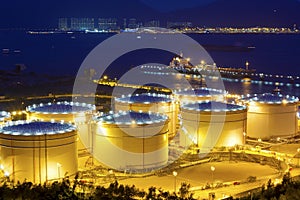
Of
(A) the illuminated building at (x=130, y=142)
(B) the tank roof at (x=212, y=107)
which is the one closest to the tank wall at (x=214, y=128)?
(B) the tank roof at (x=212, y=107)

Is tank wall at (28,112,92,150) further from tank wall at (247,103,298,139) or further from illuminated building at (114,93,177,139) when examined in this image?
tank wall at (247,103,298,139)

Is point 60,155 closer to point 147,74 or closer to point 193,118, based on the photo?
point 193,118

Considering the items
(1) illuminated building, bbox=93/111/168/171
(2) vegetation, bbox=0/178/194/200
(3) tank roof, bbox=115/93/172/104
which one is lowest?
(2) vegetation, bbox=0/178/194/200

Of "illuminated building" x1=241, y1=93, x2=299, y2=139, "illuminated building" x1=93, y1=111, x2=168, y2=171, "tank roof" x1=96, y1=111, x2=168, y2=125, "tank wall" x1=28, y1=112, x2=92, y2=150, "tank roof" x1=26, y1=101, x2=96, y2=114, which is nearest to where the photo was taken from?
"illuminated building" x1=93, y1=111, x2=168, y2=171

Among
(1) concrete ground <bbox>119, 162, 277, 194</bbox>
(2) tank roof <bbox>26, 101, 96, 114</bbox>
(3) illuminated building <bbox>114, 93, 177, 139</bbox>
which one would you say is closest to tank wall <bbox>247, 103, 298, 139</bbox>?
(3) illuminated building <bbox>114, 93, 177, 139</bbox>

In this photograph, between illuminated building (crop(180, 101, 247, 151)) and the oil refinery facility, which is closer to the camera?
the oil refinery facility

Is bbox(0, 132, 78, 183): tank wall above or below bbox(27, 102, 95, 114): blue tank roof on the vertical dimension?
below

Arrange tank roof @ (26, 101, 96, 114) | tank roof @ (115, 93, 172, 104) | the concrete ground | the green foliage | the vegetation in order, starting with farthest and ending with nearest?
1. tank roof @ (115, 93, 172, 104)
2. tank roof @ (26, 101, 96, 114)
3. the concrete ground
4. the vegetation
5. the green foliage
